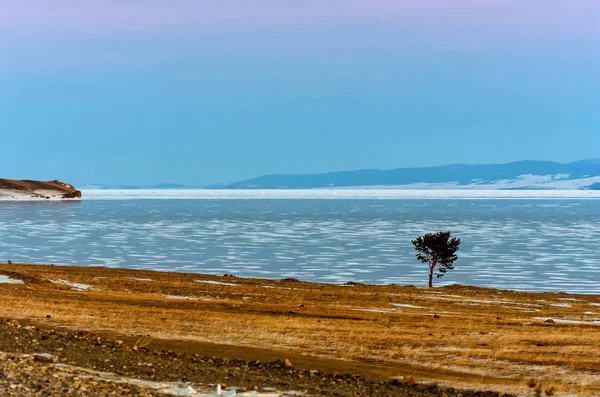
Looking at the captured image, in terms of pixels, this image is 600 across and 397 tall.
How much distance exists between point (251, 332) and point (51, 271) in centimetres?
2916

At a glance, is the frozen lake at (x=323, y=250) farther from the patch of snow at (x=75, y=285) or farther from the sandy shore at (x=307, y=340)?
the sandy shore at (x=307, y=340)

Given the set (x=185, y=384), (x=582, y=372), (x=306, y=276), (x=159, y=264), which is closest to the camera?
(x=185, y=384)

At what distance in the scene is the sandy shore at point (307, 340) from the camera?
17.7 m

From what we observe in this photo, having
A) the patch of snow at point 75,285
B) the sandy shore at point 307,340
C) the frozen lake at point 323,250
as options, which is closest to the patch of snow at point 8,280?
the sandy shore at point 307,340

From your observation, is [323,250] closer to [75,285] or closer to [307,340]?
[75,285]

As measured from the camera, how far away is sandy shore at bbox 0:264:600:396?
58.2 feet

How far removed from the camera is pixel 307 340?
23.7 metres

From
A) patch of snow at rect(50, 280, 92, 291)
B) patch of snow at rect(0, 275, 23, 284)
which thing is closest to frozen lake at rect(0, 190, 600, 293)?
patch of snow at rect(50, 280, 92, 291)

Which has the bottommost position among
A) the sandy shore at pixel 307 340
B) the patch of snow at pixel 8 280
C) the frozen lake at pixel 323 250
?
the frozen lake at pixel 323 250

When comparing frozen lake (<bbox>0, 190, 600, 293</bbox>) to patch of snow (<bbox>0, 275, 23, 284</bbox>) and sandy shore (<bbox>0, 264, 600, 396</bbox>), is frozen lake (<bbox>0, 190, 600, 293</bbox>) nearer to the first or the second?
patch of snow (<bbox>0, 275, 23, 284</bbox>)

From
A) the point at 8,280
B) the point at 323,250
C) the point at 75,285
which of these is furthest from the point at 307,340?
the point at 323,250

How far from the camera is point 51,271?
51000mm

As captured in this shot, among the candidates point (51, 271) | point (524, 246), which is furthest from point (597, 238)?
point (51, 271)

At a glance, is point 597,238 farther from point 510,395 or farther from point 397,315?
point 510,395
